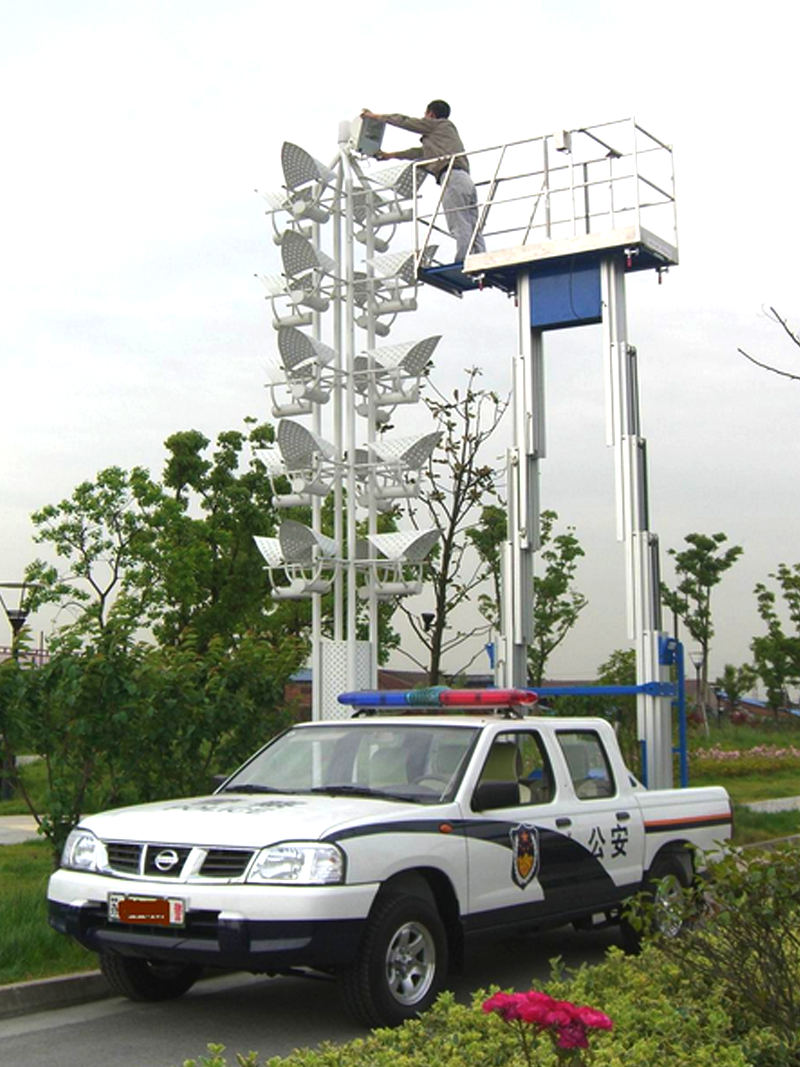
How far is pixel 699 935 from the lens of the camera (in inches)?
229

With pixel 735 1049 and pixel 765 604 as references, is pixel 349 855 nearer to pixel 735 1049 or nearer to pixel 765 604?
pixel 735 1049

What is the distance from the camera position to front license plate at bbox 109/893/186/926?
7191 mm

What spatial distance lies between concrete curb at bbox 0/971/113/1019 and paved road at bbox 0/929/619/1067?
0.08m

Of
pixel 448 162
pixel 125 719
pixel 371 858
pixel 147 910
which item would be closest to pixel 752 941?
pixel 371 858

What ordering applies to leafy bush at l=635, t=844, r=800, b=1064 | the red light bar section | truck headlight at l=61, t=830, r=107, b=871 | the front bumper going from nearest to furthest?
leafy bush at l=635, t=844, r=800, b=1064
the front bumper
truck headlight at l=61, t=830, r=107, b=871
the red light bar section

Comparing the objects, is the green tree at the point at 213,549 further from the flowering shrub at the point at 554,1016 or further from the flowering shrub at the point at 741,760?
the flowering shrub at the point at 554,1016

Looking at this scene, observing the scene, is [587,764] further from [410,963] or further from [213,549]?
[213,549]

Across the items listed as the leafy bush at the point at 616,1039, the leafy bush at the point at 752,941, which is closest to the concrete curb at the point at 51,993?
the leafy bush at the point at 616,1039

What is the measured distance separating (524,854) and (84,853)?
97.7 inches

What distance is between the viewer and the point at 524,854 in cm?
844

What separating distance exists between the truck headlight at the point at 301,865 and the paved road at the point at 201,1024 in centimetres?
83

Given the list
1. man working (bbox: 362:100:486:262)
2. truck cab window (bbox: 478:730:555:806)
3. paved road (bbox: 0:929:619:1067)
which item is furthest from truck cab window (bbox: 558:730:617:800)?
man working (bbox: 362:100:486:262)

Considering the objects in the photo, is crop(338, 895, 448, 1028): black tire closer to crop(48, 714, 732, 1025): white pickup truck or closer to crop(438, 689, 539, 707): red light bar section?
crop(48, 714, 732, 1025): white pickup truck

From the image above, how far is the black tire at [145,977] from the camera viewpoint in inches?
320
